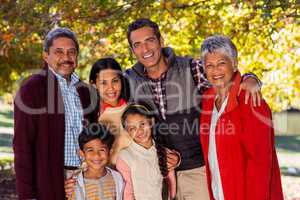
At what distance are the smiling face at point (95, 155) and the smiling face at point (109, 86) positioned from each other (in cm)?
37

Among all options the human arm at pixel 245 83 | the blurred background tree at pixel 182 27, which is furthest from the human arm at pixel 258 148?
the blurred background tree at pixel 182 27

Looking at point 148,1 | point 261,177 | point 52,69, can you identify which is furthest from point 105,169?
point 148,1

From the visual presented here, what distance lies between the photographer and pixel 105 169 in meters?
4.14

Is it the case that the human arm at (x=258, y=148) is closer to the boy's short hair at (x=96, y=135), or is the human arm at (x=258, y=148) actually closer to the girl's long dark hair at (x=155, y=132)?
the girl's long dark hair at (x=155, y=132)

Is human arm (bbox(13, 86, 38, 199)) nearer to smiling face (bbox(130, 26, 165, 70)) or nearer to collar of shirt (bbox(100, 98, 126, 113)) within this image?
collar of shirt (bbox(100, 98, 126, 113))

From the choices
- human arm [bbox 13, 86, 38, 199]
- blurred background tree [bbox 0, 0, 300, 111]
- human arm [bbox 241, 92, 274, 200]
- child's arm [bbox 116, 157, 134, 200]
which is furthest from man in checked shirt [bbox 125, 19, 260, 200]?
blurred background tree [bbox 0, 0, 300, 111]

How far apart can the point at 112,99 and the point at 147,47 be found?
526 mm

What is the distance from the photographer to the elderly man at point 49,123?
3.91m

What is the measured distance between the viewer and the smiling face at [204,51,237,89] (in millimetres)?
3771

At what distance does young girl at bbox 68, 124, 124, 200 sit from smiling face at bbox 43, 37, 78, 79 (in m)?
0.51

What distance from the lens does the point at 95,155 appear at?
4078 millimetres

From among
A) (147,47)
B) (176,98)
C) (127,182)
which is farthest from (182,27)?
(127,182)

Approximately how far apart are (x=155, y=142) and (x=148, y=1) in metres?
2.52

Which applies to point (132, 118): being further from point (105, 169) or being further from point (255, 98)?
point (255, 98)
